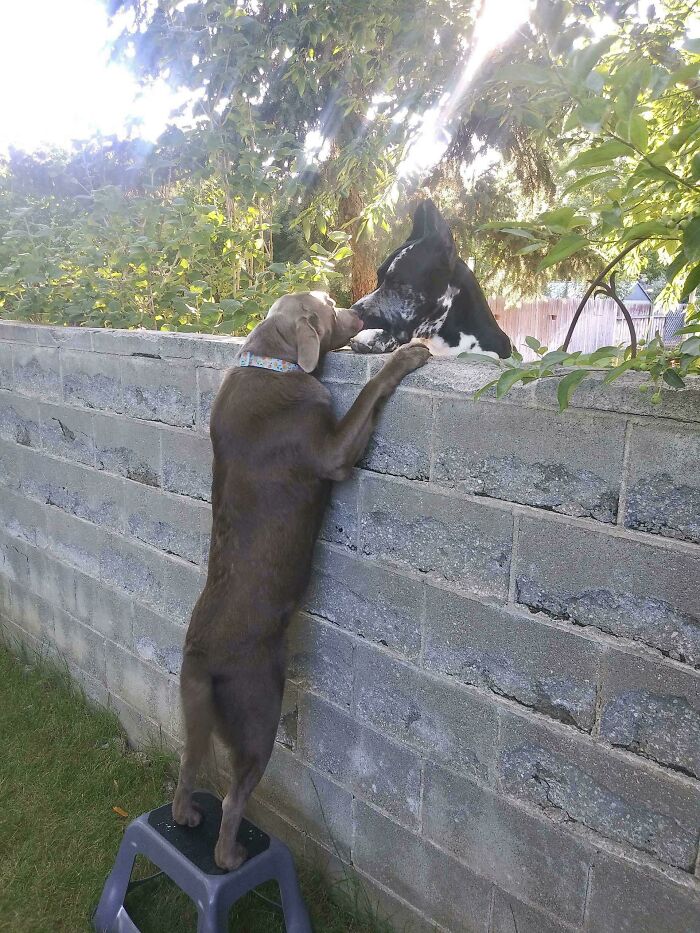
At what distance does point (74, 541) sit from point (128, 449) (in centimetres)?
78

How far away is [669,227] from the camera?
1.21 metres

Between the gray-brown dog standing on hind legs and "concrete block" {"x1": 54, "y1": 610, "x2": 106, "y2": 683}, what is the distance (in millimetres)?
1434

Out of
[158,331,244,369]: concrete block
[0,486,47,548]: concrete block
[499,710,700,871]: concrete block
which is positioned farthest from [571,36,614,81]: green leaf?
[0,486,47,548]: concrete block

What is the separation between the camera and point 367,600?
2.22 metres

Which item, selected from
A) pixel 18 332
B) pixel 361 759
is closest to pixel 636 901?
pixel 361 759

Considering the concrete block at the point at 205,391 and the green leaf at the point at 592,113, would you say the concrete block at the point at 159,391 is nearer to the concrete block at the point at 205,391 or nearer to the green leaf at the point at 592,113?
the concrete block at the point at 205,391

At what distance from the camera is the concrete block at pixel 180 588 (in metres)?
2.87

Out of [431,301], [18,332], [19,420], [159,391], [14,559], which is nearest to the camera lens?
[159,391]

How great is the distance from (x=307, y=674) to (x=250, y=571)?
19.7 inches

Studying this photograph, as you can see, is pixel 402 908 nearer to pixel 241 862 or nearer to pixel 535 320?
pixel 241 862

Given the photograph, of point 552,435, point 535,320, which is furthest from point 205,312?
point 535,320

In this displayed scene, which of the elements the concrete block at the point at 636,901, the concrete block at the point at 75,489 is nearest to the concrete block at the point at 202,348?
the concrete block at the point at 75,489

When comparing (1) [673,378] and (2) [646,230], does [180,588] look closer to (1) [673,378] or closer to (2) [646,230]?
(1) [673,378]

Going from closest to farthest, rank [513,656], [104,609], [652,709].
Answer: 1. [652,709]
2. [513,656]
3. [104,609]
